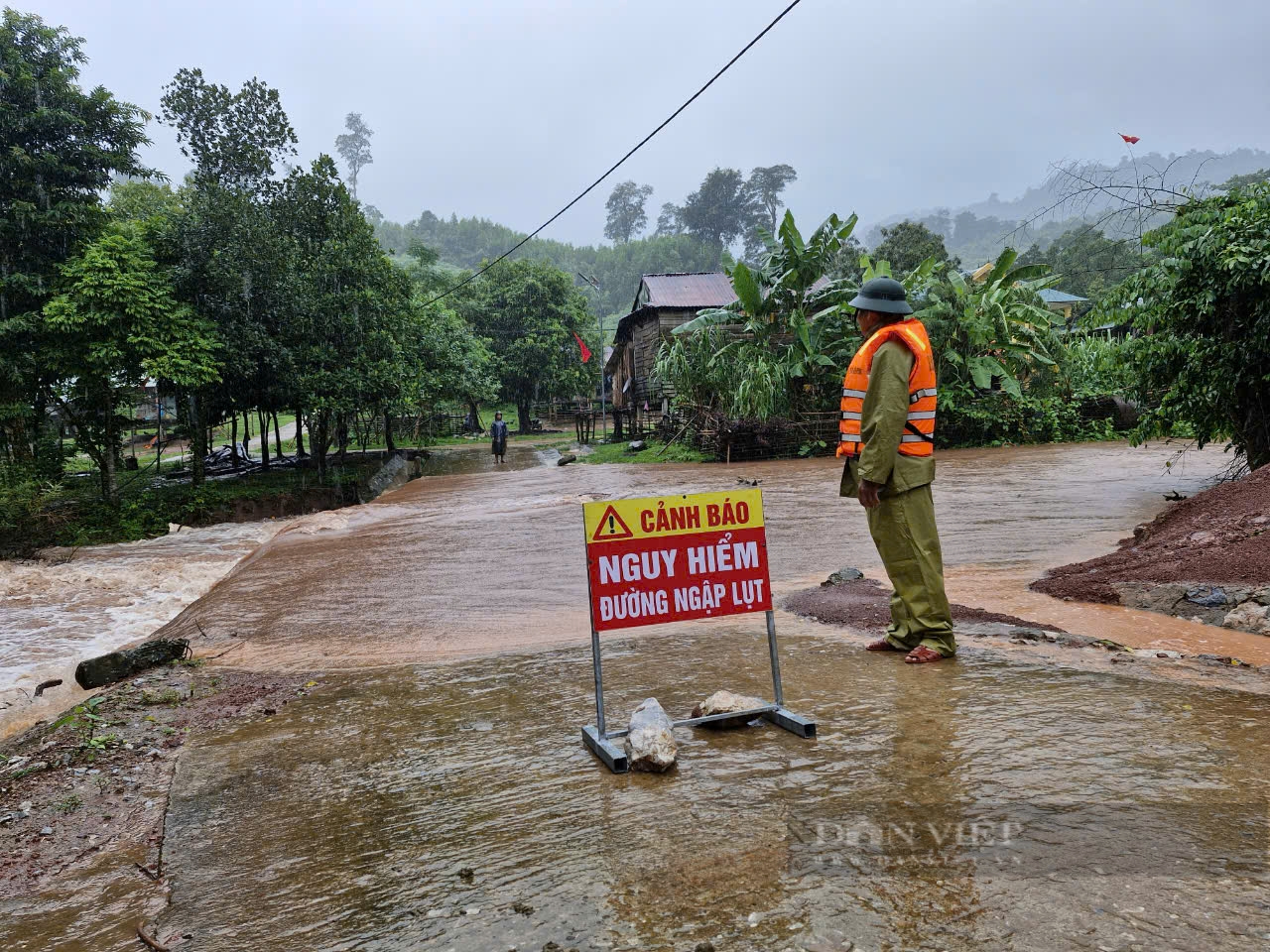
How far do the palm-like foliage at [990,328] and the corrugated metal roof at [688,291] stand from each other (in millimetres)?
12158

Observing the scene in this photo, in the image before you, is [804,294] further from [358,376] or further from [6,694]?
[6,694]

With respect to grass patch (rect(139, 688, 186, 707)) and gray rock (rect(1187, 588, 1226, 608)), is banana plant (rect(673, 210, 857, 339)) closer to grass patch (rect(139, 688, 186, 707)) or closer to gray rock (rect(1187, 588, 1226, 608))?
gray rock (rect(1187, 588, 1226, 608))

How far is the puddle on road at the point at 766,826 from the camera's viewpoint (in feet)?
7.06

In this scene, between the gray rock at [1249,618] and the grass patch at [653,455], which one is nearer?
the gray rock at [1249,618]

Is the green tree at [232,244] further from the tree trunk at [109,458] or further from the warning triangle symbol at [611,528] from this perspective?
the warning triangle symbol at [611,528]

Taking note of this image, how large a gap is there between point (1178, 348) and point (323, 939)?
10.2 m

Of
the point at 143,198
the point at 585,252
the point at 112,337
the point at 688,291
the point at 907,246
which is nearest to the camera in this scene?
the point at 112,337

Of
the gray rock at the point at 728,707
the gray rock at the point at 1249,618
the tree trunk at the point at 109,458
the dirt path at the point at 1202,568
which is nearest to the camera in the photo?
the gray rock at the point at 728,707

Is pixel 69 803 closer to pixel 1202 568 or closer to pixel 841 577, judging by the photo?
pixel 841 577

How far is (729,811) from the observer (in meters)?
2.80

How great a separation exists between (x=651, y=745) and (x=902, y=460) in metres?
2.28

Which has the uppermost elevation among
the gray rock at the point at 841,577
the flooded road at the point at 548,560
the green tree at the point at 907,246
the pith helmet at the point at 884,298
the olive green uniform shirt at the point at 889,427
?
the green tree at the point at 907,246

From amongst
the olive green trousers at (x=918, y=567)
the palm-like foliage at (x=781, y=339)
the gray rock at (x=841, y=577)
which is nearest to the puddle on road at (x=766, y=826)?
the olive green trousers at (x=918, y=567)

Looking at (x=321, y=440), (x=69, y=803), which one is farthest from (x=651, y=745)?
(x=321, y=440)
